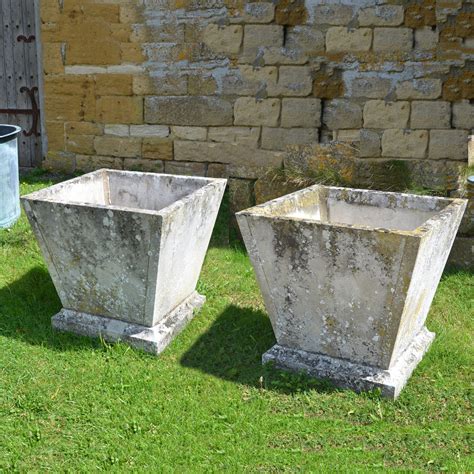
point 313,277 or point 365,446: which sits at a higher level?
point 313,277

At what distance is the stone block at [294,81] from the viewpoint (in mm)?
5410

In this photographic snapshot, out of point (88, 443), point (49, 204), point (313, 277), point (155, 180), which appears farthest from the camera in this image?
point (155, 180)

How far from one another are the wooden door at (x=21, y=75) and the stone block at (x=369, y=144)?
142 inches

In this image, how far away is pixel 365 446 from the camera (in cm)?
298

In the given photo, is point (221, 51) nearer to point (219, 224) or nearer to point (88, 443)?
point (219, 224)

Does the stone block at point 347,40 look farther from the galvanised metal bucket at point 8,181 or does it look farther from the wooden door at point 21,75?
the wooden door at point 21,75

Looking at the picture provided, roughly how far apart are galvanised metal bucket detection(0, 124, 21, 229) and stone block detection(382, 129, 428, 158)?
3.14 m

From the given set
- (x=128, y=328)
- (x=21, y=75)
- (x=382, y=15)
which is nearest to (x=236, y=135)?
(x=382, y=15)

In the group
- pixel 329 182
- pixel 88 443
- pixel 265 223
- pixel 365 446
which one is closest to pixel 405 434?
pixel 365 446

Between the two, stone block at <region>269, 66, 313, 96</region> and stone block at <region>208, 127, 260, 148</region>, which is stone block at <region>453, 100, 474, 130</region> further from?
stone block at <region>208, 127, 260, 148</region>

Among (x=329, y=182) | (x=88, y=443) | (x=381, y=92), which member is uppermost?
(x=381, y=92)

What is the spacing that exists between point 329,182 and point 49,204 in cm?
248

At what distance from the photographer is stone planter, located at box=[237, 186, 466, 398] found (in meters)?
3.16

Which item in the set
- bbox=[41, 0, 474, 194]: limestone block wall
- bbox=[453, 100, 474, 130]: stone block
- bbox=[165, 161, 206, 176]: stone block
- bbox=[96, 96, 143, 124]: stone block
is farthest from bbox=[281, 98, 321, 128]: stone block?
bbox=[96, 96, 143, 124]: stone block
